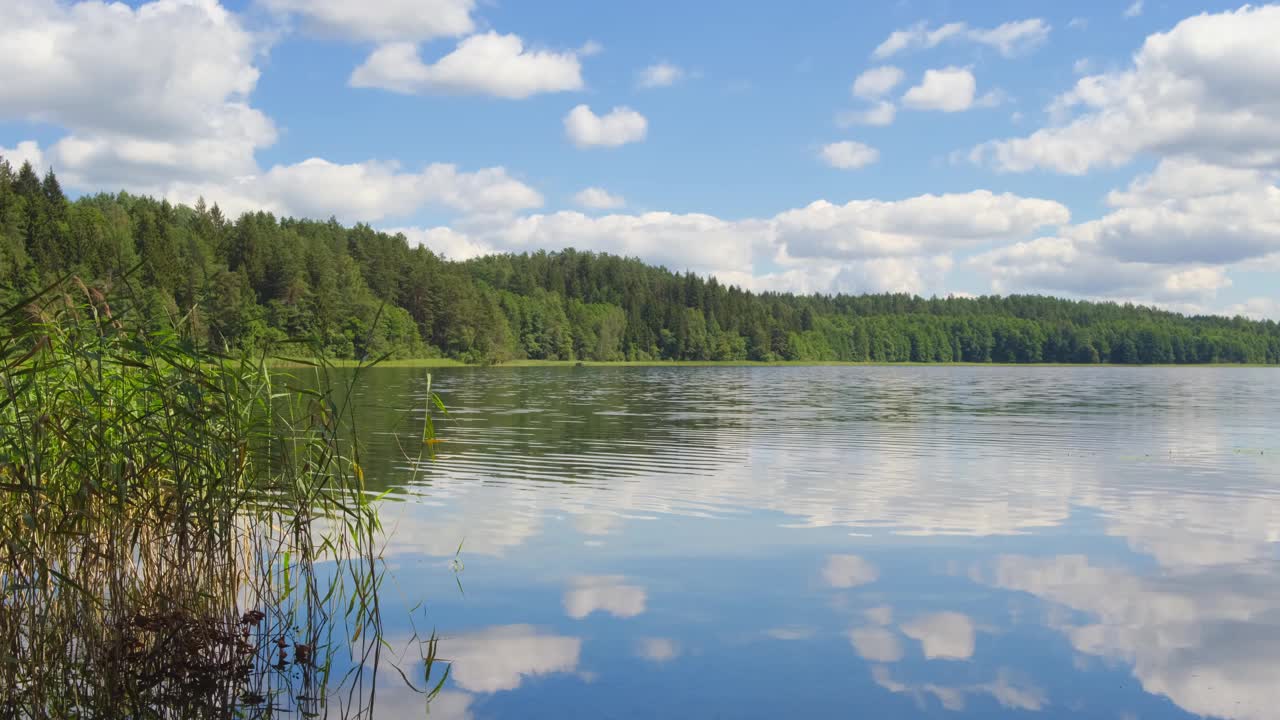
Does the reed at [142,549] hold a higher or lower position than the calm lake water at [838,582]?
higher

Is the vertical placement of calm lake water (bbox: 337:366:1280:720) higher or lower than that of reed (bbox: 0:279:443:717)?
lower

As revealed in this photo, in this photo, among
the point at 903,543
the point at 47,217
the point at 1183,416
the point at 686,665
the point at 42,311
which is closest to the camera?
the point at 42,311

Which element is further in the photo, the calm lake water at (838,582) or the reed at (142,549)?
the calm lake water at (838,582)

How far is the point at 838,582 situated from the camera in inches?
518

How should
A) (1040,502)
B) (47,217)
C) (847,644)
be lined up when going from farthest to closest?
(47,217) < (1040,502) < (847,644)

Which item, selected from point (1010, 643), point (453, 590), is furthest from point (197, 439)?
point (1010, 643)

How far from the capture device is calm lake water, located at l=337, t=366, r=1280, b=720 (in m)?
9.30

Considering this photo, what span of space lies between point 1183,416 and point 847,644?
43.4 metres

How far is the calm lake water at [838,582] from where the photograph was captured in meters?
9.30

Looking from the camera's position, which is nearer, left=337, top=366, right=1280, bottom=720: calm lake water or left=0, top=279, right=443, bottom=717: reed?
left=0, top=279, right=443, bottom=717: reed

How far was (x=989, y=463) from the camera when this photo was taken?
2666 centimetres

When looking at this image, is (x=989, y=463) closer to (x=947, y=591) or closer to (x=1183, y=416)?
(x=947, y=591)

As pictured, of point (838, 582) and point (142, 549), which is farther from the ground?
point (142, 549)

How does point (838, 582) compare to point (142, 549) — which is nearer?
point (142, 549)
